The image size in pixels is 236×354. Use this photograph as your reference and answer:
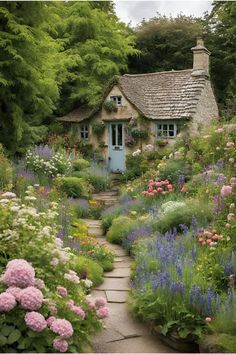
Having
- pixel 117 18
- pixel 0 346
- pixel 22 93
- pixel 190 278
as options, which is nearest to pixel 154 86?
Answer: pixel 117 18

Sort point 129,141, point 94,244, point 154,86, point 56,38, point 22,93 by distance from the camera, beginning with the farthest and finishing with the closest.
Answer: point 56,38 → point 154,86 → point 129,141 → point 22,93 → point 94,244

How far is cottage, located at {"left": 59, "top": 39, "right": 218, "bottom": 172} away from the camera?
18.0 m

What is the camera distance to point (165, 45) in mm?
26891

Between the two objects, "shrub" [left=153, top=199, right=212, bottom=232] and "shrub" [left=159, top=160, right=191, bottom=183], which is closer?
"shrub" [left=153, top=199, right=212, bottom=232]

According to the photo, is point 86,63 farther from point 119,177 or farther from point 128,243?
point 128,243

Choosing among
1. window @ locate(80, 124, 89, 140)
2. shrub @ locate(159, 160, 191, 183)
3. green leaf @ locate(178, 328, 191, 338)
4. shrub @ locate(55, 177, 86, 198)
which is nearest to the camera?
green leaf @ locate(178, 328, 191, 338)

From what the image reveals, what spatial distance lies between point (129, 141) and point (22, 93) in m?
6.91

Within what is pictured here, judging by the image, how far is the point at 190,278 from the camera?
5.14m

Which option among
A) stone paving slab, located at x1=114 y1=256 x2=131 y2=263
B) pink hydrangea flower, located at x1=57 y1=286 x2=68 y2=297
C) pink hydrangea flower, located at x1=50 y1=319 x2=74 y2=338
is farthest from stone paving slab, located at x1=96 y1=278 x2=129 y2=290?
pink hydrangea flower, located at x1=50 y1=319 x2=74 y2=338

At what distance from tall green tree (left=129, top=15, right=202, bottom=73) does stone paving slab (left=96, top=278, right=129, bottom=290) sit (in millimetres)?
21527

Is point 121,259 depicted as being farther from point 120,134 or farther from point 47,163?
point 120,134

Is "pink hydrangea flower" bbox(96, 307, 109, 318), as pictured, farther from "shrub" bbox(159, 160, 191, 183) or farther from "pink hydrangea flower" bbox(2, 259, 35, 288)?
"shrub" bbox(159, 160, 191, 183)

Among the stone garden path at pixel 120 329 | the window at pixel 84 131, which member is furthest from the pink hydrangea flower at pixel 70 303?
the window at pixel 84 131

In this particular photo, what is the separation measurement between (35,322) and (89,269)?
115 inches
